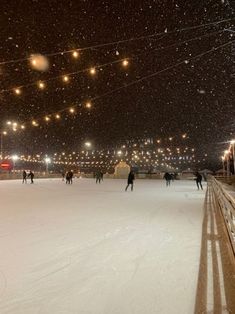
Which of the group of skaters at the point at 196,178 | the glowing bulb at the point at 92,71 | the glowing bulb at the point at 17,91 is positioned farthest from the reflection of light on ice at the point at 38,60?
the group of skaters at the point at 196,178

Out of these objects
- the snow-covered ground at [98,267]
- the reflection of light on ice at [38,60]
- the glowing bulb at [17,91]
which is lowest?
the snow-covered ground at [98,267]

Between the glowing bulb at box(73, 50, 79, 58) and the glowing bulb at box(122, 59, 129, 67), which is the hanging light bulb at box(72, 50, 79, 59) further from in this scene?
the glowing bulb at box(122, 59, 129, 67)

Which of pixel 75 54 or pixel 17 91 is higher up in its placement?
pixel 75 54

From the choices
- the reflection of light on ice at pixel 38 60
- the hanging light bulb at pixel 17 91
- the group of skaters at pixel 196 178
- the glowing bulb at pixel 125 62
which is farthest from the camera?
the group of skaters at pixel 196 178

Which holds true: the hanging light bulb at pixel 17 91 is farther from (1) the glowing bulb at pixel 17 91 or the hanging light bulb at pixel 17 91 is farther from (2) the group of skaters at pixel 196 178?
(2) the group of skaters at pixel 196 178

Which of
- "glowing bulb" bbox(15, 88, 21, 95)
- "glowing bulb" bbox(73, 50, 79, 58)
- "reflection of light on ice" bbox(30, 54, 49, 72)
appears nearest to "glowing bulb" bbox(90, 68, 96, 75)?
"glowing bulb" bbox(73, 50, 79, 58)

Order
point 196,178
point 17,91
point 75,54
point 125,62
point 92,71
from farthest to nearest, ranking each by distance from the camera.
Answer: point 196,178, point 17,91, point 92,71, point 125,62, point 75,54

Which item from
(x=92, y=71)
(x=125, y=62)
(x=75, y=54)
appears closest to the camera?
(x=75, y=54)

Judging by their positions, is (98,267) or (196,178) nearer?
(98,267)

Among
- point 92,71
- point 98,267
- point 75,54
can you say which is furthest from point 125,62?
point 98,267

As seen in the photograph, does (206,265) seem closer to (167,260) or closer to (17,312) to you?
(167,260)

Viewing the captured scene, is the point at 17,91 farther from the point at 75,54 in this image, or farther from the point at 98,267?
the point at 98,267

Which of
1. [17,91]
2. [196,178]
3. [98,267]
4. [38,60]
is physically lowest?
[98,267]

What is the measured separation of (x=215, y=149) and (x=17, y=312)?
7326 centimetres
